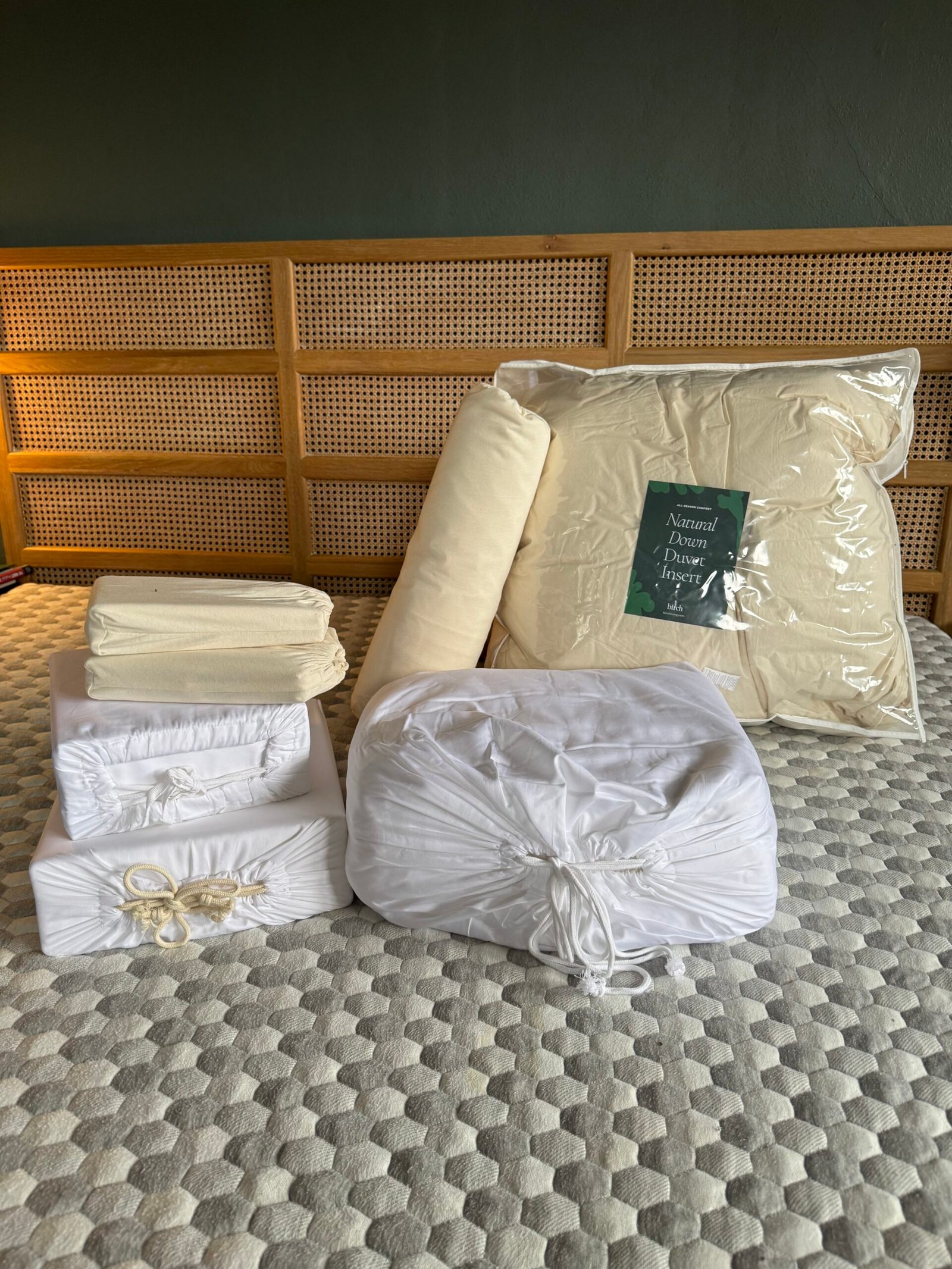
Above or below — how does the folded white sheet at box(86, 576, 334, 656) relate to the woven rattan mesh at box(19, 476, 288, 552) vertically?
above

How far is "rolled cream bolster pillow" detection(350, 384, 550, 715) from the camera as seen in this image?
125 centimetres

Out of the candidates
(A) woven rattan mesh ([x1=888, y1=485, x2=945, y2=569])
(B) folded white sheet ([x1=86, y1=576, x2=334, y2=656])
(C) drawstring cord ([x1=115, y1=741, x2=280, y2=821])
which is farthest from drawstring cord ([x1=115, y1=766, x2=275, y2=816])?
(A) woven rattan mesh ([x1=888, y1=485, x2=945, y2=569])

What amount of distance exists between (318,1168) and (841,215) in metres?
1.83

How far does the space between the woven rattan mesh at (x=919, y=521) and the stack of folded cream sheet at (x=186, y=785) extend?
1348mm

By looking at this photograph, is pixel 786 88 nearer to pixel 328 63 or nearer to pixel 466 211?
pixel 466 211

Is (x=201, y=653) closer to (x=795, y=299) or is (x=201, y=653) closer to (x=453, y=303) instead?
(x=453, y=303)

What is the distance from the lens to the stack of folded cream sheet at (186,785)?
879 mm

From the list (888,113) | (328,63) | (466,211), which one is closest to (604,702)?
(466,211)

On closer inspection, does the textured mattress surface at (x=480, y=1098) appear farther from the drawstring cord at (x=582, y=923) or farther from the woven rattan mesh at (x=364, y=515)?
the woven rattan mesh at (x=364, y=515)

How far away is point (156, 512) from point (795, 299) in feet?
4.69

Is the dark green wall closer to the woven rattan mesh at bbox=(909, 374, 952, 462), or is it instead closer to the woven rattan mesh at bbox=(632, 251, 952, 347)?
the woven rattan mesh at bbox=(632, 251, 952, 347)

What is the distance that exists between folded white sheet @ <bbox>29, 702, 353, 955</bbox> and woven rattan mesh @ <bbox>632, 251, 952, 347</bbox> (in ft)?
4.30

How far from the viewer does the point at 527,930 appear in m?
0.87

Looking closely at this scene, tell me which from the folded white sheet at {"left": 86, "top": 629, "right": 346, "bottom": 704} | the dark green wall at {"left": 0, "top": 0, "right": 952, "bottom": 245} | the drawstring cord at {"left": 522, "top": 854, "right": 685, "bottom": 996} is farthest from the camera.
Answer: the dark green wall at {"left": 0, "top": 0, "right": 952, "bottom": 245}
